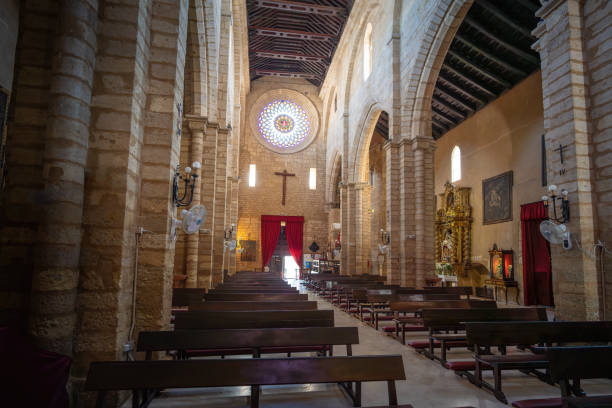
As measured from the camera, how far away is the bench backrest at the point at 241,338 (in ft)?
9.71

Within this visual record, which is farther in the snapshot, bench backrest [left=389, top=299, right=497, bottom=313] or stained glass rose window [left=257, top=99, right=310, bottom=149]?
stained glass rose window [left=257, top=99, right=310, bottom=149]

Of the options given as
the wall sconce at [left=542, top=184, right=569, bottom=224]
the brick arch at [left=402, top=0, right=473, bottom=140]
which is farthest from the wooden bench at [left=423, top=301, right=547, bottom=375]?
the brick arch at [left=402, top=0, right=473, bottom=140]

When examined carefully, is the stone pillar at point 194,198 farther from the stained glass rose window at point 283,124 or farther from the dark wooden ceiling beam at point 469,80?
the stained glass rose window at point 283,124

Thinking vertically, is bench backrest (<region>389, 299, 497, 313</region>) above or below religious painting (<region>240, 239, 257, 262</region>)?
below

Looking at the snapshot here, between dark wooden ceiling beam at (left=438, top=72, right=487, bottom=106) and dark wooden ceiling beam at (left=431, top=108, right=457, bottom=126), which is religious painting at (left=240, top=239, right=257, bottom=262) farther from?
dark wooden ceiling beam at (left=438, top=72, right=487, bottom=106)

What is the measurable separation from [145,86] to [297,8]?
14.8 m

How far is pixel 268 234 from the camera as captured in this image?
23.0 m

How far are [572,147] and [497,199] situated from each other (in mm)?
8772

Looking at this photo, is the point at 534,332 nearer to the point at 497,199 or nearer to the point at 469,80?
the point at 497,199

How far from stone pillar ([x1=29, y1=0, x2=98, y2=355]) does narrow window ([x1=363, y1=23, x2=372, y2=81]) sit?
13531mm

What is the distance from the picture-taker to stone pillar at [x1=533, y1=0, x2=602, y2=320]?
484 centimetres

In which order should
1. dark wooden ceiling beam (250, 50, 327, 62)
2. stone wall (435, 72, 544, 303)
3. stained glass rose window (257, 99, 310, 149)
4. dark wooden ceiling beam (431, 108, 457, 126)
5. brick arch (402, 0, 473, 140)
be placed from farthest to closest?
1. stained glass rose window (257, 99, 310, 149)
2. dark wooden ceiling beam (250, 50, 327, 62)
3. dark wooden ceiling beam (431, 108, 457, 126)
4. stone wall (435, 72, 544, 303)
5. brick arch (402, 0, 473, 140)

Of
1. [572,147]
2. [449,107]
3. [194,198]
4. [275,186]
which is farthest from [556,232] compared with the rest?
[275,186]

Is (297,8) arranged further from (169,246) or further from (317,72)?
(169,246)
